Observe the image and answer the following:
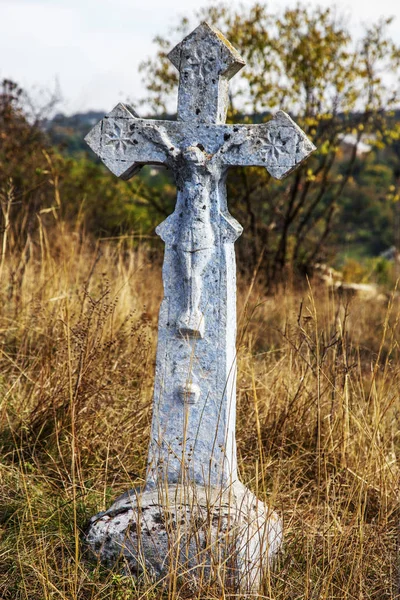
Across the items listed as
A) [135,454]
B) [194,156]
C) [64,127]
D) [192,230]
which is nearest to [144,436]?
[135,454]

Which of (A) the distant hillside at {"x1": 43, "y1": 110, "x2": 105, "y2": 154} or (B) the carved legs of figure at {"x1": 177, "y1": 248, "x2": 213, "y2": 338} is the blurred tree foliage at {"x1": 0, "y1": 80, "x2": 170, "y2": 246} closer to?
(A) the distant hillside at {"x1": 43, "y1": 110, "x2": 105, "y2": 154}

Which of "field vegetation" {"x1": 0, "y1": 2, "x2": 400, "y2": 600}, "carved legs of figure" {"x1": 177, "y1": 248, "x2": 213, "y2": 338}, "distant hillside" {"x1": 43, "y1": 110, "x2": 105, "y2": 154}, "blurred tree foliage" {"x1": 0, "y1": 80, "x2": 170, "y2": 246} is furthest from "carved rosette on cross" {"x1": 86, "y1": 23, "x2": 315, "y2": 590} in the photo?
"blurred tree foliage" {"x1": 0, "y1": 80, "x2": 170, "y2": 246}

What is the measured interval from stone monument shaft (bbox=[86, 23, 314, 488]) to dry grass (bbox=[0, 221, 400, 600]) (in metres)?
0.19

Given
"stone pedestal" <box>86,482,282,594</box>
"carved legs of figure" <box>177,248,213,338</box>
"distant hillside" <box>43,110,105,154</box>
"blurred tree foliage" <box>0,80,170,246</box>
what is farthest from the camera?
"distant hillside" <box>43,110,105,154</box>

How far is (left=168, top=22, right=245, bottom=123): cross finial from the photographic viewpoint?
113 inches

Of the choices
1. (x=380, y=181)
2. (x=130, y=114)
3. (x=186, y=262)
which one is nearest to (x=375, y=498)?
(x=186, y=262)

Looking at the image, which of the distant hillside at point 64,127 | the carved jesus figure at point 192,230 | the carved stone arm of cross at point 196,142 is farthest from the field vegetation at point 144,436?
the distant hillside at point 64,127

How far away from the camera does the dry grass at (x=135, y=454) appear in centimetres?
260

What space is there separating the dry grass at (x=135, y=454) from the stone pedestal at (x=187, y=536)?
8cm

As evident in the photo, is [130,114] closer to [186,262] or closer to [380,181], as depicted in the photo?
[186,262]

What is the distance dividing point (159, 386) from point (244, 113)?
6545 mm

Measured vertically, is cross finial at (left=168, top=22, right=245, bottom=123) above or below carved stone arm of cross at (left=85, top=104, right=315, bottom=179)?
above

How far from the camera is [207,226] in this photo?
2.83 m

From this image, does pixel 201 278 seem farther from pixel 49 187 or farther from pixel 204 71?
pixel 49 187
